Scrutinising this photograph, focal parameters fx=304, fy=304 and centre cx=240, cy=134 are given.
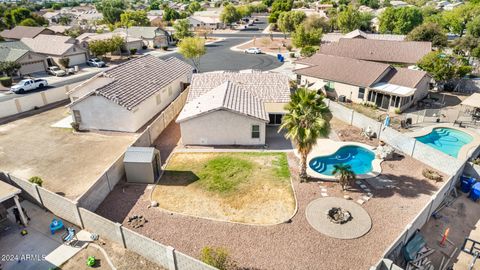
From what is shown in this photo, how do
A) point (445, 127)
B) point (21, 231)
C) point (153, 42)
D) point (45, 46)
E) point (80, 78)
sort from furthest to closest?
1. point (153, 42)
2. point (45, 46)
3. point (80, 78)
4. point (445, 127)
5. point (21, 231)

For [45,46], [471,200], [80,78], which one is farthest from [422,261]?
[45,46]

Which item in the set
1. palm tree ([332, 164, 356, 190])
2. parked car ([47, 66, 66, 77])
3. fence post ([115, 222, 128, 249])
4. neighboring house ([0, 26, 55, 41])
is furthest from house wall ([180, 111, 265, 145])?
neighboring house ([0, 26, 55, 41])

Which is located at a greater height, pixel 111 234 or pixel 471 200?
pixel 111 234

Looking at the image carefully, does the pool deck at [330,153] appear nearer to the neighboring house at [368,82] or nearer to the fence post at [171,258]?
the neighboring house at [368,82]

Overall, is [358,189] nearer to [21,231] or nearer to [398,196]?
[398,196]

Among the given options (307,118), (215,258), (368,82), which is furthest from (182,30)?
(215,258)

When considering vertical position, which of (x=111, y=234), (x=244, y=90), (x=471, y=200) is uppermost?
(x=244, y=90)
